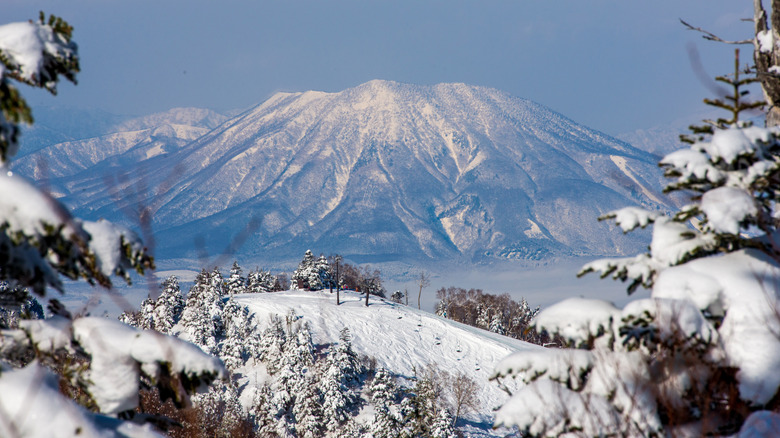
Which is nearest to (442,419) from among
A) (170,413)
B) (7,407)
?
→ (170,413)

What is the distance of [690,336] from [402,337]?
79.6 meters

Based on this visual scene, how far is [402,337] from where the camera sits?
83625mm

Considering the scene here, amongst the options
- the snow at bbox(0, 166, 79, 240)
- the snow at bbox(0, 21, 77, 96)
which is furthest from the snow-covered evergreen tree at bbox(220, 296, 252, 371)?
the snow at bbox(0, 166, 79, 240)

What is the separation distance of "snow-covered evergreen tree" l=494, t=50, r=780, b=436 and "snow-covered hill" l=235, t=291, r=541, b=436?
63.9 metres

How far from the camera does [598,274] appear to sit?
23.4ft

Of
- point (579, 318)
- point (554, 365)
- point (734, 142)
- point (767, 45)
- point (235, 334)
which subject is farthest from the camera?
point (235, 334)

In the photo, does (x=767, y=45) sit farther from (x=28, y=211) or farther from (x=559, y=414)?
(x=28, y=211)

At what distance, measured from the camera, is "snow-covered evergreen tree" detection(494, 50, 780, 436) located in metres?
5.65

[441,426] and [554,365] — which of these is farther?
[441,426]

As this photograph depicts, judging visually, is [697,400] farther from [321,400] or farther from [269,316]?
[269,316]

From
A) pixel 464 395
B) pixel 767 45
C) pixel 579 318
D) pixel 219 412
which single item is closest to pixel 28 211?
pixel 579 318

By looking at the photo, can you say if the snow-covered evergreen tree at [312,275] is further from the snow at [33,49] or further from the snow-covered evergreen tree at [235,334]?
the snow at [33,49]

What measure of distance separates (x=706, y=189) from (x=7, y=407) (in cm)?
691

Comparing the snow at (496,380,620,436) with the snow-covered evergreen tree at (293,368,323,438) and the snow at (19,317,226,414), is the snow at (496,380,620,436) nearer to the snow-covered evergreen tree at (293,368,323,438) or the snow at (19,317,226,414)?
the snow at (19,317,226,414)
